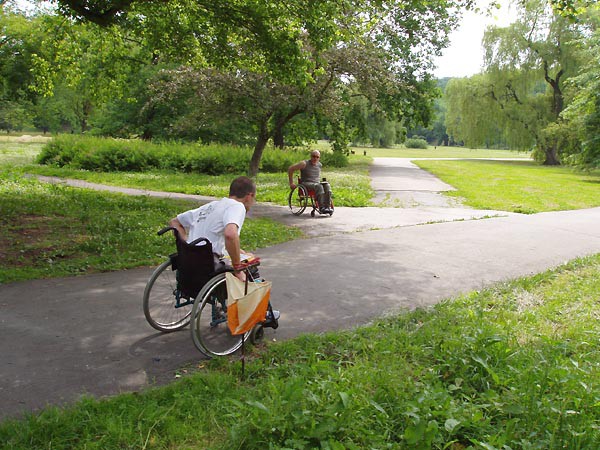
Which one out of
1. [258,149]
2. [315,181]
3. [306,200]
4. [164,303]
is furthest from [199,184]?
[164,303]

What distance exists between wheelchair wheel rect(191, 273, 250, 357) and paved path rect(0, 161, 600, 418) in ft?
0.61

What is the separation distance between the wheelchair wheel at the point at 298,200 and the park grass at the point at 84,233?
1393mm

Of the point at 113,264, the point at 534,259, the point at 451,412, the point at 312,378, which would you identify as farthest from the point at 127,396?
the point at 534,259

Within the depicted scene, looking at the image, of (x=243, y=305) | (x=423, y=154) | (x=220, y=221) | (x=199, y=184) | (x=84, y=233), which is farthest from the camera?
(x=423, y=154)

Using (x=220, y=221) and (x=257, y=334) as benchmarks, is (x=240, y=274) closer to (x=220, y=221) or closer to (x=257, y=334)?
(x=220, y=221)

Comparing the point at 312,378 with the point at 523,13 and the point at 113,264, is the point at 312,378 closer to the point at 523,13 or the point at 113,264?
the point at 113,264

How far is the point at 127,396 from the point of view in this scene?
3443mm

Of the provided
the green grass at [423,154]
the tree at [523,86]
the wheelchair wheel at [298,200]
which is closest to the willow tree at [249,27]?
the wheelchair wheel at [298,200]

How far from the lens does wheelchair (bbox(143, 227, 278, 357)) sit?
4.18 m

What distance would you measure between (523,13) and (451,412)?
147 feet

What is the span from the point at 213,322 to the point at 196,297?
2.02ft

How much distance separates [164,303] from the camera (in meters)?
4.76

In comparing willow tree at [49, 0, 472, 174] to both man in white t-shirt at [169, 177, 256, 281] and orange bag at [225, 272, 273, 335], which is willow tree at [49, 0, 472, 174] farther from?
orange bag at [225, 272, 273, 335]

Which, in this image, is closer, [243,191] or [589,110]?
[243,191]
